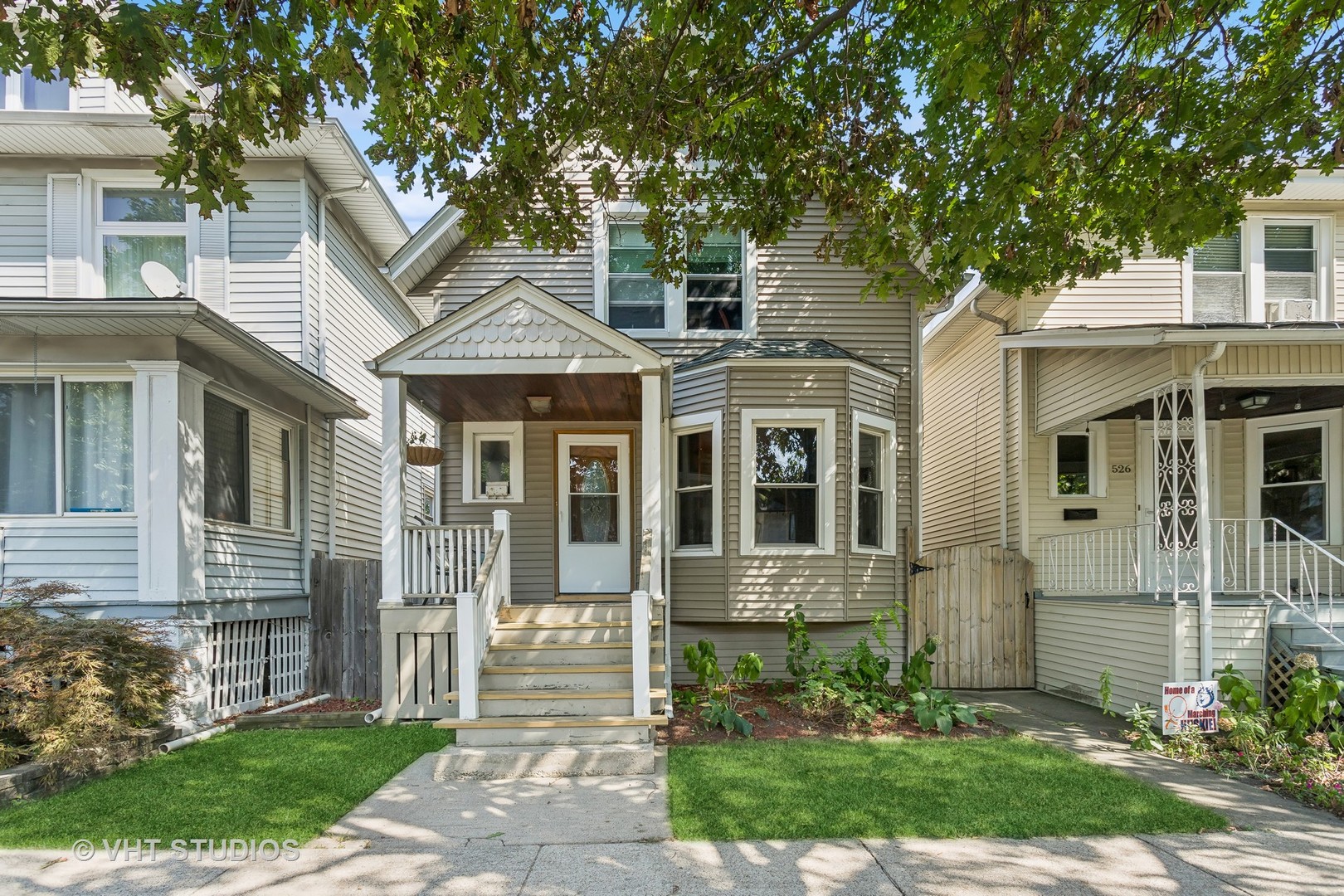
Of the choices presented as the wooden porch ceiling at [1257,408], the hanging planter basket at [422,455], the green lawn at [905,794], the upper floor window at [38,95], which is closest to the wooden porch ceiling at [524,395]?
the hanging planter basket at [422,455]

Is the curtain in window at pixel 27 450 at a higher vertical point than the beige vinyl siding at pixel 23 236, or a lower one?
lower

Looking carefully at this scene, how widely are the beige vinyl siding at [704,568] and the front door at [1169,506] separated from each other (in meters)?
4.31

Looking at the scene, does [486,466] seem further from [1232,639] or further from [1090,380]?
[1232,639]

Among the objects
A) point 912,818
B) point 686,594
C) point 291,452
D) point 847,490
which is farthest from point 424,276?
point 912,818

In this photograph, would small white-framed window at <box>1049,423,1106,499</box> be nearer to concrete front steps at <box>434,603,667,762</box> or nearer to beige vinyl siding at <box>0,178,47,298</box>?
concrete front steps at <box>434,603,667,762</box>

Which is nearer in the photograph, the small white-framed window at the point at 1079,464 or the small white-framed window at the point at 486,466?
the small white-framed window at the point at 486,466

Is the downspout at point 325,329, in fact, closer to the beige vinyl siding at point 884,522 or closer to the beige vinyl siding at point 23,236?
the beige vinyl siding at point 23,236

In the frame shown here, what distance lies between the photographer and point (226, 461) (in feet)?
27.6

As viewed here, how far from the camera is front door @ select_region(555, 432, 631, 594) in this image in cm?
1019

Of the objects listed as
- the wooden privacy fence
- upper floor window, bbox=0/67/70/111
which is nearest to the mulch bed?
the wooden privacy fence

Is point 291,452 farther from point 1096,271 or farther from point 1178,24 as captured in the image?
point 1178,24

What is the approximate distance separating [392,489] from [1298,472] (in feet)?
35.5

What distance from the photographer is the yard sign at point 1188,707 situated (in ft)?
22.4

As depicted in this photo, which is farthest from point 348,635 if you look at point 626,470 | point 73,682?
point 626,470
